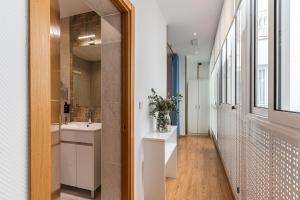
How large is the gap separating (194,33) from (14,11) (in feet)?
13.2

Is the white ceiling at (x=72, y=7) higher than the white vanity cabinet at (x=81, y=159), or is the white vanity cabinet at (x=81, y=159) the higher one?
the white ceiling at (x=72, y=7)

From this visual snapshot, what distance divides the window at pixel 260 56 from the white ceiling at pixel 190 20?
1.52 metres

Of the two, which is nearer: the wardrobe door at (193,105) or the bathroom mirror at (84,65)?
the bathroom mirror at (84,65)

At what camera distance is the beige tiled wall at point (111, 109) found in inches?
72.2

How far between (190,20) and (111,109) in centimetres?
256

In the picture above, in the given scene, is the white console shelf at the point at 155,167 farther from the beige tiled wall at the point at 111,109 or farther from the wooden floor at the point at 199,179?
the beige tiled wall at the point at 111,109

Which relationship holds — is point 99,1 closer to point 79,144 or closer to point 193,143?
point 79,144

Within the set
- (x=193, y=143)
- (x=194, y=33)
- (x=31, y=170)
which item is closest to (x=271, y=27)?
(x=31, y=170)

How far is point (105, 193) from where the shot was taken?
6.19 ft

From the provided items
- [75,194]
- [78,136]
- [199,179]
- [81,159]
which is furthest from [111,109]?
[199,179]

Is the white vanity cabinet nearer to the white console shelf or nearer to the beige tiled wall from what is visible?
the beige tiled wall

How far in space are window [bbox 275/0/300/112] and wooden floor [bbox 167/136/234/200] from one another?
1722 millimetres

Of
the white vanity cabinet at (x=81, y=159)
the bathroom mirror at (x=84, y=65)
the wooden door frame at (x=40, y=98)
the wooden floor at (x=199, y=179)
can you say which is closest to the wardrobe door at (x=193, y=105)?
the wooden floor at (x=199, y=179)

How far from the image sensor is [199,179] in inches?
111
